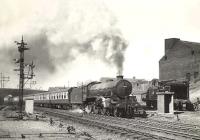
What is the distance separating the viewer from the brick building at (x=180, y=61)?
5491 centimetres

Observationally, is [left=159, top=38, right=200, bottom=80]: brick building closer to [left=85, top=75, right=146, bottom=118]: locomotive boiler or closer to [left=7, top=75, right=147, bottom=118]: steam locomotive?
[left=7, top=75, right=147, bottom=118]: steam locomotive

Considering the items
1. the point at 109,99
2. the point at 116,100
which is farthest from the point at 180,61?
the point at 109,99

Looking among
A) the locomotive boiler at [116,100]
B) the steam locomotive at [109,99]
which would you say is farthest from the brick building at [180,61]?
the locomotive boiler at [116,100]

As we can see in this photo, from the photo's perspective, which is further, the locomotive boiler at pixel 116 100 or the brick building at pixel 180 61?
the brick building at pixel 180 61

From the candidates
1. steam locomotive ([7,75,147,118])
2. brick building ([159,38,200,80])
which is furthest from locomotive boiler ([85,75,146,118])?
brick building ([159,38,200,80])

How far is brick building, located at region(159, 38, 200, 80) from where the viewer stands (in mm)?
54906

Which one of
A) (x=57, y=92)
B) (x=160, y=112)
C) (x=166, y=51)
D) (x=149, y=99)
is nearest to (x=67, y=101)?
(x=57, y=92)

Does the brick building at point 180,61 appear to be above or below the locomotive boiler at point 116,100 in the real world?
above

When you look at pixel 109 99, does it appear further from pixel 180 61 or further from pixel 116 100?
pixel 180 61

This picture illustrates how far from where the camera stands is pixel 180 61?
58406 mm

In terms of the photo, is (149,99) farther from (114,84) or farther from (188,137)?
(188,137)

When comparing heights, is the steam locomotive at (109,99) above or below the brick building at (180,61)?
below

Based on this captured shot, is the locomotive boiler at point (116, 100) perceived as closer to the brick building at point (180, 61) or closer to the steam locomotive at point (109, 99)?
the steam locomotive at point (109, 99)

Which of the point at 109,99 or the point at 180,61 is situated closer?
the point at 109,99
